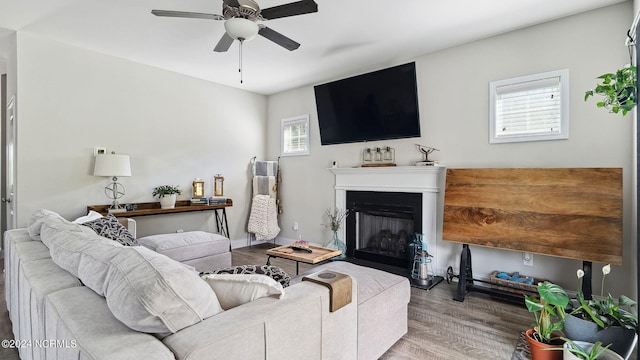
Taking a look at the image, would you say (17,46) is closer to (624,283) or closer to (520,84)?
(520,84)

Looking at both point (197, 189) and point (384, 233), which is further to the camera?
point (197, 189)

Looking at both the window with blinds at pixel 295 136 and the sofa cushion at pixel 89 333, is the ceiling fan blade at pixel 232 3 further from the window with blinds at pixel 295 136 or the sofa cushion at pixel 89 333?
the window with blinds at pixel 295 136

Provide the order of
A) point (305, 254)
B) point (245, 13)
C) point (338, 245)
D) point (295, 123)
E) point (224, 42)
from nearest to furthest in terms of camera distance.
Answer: point (245, 13)
point (224, 42)
point (305, 254)
point (338, 245)
point (295, 123)

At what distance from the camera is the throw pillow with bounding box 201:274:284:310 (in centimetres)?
130

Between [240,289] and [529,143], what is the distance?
10.1ft

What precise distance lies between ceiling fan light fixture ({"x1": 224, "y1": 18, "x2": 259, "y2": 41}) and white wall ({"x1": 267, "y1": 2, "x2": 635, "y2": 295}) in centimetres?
229

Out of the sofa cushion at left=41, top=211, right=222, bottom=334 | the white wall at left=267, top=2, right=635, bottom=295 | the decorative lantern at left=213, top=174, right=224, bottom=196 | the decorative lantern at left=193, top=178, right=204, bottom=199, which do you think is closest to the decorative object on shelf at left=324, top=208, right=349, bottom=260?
the white wall at left=267, top=2, right=635, bottom=295

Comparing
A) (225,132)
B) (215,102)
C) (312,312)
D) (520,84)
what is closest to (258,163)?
(225,132)

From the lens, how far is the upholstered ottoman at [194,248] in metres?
3.22

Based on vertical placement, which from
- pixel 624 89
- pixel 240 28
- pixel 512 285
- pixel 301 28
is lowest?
pixel 512 285

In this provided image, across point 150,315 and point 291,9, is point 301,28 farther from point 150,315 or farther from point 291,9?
point 150,315

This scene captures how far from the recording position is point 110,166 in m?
3.54

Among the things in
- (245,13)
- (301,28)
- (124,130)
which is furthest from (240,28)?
(124,130)

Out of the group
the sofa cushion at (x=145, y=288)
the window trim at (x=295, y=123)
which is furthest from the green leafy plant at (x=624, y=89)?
the window trim at (x=295, y=123)
